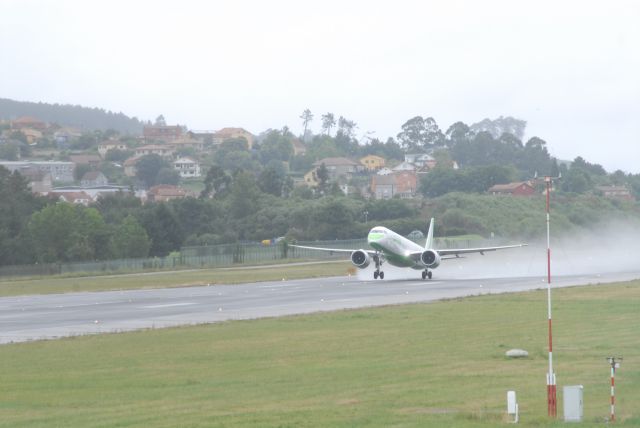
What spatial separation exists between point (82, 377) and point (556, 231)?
9620 centimetres

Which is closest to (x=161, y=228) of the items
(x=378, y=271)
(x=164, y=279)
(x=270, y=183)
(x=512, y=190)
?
(x=164, y=279)

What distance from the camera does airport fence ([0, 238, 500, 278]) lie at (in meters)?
92.8

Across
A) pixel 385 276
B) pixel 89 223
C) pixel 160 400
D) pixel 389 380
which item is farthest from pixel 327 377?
pixel 89 223

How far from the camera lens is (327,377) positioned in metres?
27.0

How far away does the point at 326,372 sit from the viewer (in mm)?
27938

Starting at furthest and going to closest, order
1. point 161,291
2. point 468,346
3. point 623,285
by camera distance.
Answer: point 161,291 → point 623,285 → point 468,346

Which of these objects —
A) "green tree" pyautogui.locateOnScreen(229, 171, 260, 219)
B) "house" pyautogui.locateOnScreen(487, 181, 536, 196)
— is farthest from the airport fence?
"house" pyautogui.locateOnScreen(487, 181, 536, 196)

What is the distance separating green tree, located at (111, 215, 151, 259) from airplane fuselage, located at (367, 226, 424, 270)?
41.1 metres

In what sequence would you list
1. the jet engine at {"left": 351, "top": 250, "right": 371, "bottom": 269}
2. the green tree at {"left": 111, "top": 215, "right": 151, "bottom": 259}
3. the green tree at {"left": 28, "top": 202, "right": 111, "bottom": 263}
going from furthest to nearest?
the green tree at {"left": 111, "top": 215, "right": 151, "bottom": 259} < the green tree at {"left": 28, "top": 202, "right": 111, "bottom": 263} < the jet engine at {"left": 351, "top": 250, "right": 371, "bottom": 269}

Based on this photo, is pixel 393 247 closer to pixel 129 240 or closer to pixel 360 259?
pixel 360 259

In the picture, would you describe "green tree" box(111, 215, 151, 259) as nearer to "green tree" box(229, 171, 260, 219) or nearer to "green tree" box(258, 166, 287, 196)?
"green tree" box(229, 171, 260, 219)

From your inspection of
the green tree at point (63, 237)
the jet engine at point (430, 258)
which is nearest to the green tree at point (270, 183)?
the green tree at point (63, 237)

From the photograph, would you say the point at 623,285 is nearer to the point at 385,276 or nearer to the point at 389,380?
the point at 385,276

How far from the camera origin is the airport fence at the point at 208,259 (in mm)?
92750
